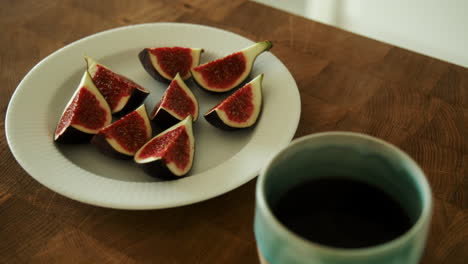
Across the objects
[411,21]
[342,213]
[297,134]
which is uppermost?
[342,213]

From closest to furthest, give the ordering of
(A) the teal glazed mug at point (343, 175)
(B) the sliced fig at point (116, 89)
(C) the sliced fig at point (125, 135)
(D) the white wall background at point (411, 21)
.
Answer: (A) the teal glazed mug at point (343, 175) → (C) the sliced fig at point (125, 135) → (B) the sliced fig at point (116, 89) → (D) the white wall background at point (411, 21)

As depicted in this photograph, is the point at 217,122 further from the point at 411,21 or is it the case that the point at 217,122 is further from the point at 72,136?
the point at 411,21

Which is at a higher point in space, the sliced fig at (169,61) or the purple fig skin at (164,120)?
the sliced fig at (169,61)

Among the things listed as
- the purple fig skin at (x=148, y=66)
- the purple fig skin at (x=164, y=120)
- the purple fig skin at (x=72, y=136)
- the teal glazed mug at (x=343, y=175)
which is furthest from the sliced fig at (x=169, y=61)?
the teal glazed mug at (x=343, y=175)

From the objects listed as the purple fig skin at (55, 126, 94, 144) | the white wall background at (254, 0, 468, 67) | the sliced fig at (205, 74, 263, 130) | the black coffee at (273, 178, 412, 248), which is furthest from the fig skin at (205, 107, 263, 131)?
the white wall background at (254, 0, 468, 67)

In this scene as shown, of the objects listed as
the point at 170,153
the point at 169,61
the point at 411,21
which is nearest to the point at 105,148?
the point at 170,153

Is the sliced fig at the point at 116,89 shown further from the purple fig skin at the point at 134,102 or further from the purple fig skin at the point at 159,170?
the purple fig skin at the point at 159,170

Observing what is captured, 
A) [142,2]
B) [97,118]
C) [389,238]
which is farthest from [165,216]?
[142,2]
